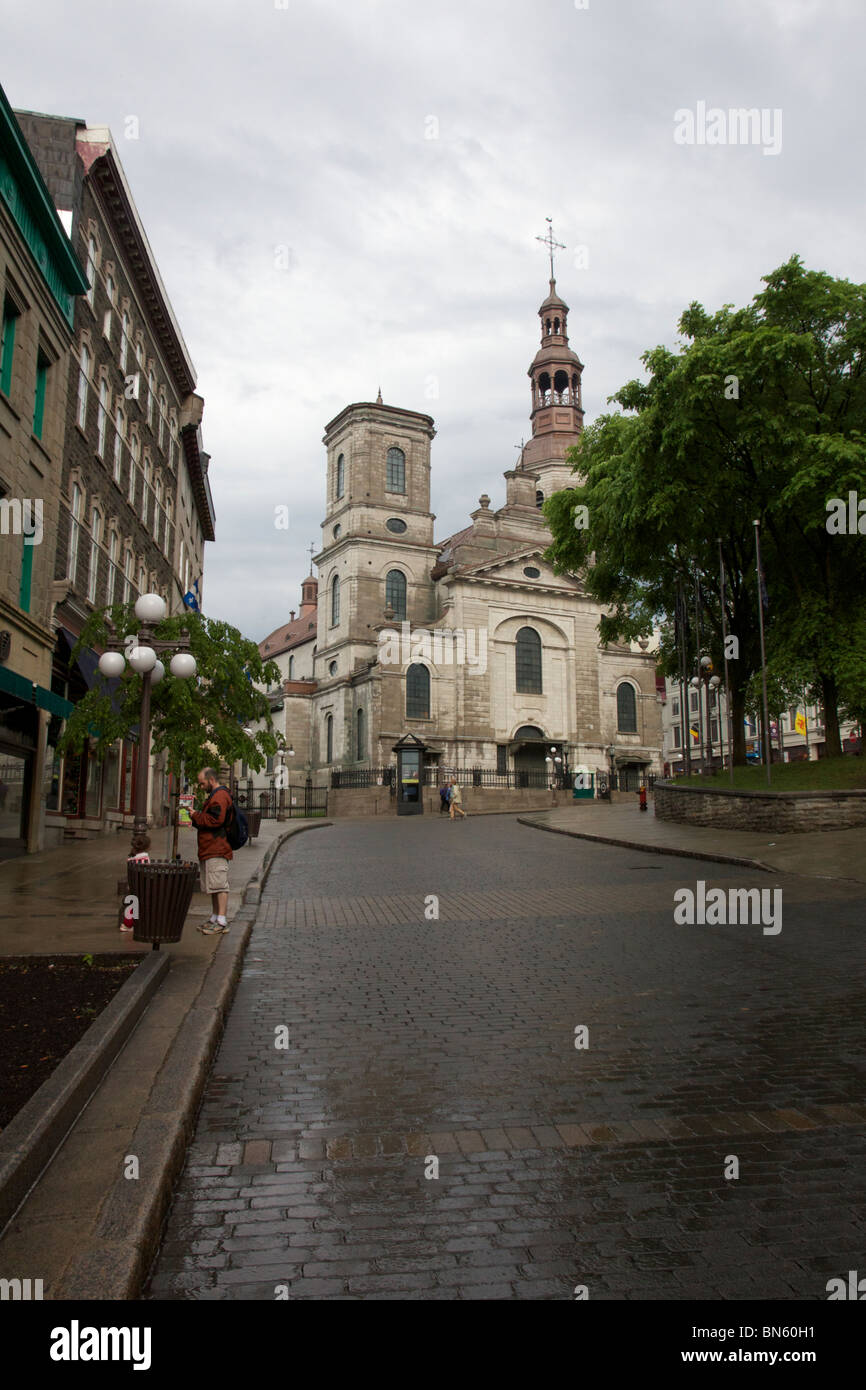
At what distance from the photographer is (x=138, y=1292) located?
10.3 ft

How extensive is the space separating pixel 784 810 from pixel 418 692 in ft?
128

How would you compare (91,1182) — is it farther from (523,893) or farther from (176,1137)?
(523,893)

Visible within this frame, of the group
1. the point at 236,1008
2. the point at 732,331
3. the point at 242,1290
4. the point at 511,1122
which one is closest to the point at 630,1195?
the point at 511,1122

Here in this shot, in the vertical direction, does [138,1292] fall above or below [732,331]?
below

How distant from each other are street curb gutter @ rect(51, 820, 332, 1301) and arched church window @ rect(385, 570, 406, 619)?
58207 millimetres

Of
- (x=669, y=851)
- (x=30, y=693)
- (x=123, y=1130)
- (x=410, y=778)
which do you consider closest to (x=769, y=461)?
(x=669, y=851)

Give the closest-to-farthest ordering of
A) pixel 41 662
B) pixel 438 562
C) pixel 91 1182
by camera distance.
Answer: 1. pixel 91 1182
2. pixel 41 662
3. pixel 438 562

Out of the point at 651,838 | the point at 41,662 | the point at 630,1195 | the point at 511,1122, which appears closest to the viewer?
the point at 630,1195

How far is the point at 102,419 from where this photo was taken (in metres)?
24.6

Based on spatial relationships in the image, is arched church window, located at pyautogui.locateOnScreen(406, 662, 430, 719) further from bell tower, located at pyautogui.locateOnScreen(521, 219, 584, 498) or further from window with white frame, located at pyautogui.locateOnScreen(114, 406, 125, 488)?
window with white frame, located at pyautogui.locateOnScreen(114, 406, 125, 488)

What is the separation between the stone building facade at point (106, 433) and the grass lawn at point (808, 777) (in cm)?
1622

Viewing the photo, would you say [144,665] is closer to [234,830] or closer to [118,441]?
[234,830]

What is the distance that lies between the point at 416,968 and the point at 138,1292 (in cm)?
561
